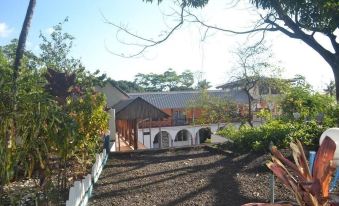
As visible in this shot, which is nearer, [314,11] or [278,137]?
[314,11]

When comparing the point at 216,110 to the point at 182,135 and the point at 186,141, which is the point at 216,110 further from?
the point at 182,135

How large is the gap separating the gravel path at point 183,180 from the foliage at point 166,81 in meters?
50.5

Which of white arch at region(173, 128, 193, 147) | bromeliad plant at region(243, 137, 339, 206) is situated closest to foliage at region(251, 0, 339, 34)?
bromeliad plant at region(243, 137, 339, 206)

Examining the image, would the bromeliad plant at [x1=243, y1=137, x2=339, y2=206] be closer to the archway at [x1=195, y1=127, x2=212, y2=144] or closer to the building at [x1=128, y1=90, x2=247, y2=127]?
the building at [x1=128, y1=90, x2=247, y2=127]

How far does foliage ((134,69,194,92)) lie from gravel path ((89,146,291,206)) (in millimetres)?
50514

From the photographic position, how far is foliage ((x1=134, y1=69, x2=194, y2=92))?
59625mm

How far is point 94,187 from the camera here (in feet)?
19.7

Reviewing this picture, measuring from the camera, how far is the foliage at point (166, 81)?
196 ft

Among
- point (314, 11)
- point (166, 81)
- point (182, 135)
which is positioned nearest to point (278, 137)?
point (314, 11)

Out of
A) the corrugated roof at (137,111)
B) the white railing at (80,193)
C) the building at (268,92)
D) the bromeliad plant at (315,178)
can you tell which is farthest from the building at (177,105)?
the bromeliad plant at (315,178)

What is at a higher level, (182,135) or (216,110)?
(216,110)

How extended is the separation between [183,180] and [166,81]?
53833 millimetres

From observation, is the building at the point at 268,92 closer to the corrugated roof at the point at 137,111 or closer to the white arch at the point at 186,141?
the white arch at the point at 186,141

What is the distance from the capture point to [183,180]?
247 inches
